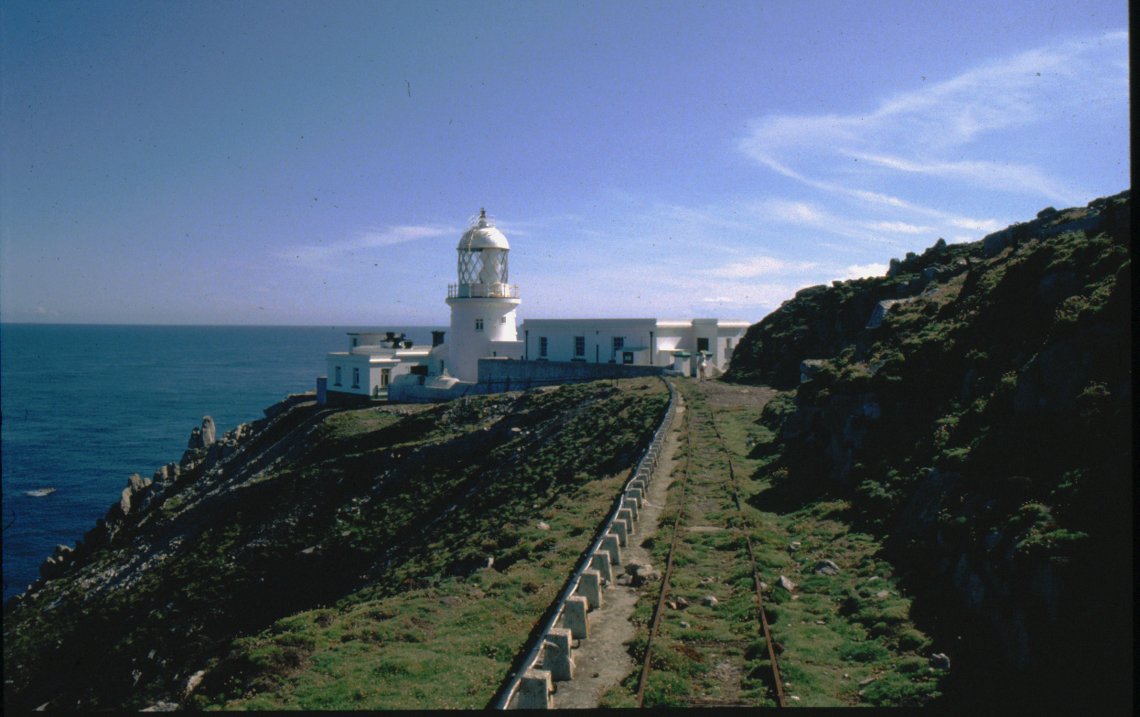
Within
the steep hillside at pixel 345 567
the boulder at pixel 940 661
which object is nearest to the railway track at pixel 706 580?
the boulder at pixel 940 661

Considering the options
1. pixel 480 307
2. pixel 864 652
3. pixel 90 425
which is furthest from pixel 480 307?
pixel 90 425

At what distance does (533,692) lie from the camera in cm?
814

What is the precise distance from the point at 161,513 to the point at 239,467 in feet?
24.7

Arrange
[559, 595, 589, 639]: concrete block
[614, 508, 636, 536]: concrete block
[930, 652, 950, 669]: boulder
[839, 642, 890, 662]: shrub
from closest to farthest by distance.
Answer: [930, 652, 950, 669]: boulder, [839, 642, 890, 662]: shrub, [559, 595, 589, 639]: concrete block, [614, 508, 636, 536]: concrete block

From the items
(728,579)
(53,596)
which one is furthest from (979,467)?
(53,596)

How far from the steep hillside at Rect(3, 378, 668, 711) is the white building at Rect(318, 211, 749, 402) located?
7.65m

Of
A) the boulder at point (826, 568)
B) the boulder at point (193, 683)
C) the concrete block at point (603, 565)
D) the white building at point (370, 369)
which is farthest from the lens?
the white building at point (370, 369)

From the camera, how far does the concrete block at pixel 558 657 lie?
367 inches

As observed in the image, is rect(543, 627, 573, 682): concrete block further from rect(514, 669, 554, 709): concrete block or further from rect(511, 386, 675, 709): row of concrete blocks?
rect(514, 669, 554, 709): concrete block

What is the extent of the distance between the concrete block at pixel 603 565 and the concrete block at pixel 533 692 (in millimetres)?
4466

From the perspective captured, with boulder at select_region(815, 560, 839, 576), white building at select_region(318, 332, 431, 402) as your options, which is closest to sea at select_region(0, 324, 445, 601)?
boulder at select_region(815, 560, 839, 576)

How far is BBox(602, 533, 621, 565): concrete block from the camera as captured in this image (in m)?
13.7

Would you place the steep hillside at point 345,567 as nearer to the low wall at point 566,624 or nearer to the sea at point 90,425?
the low wall at point 566,624

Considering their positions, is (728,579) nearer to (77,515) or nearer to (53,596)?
A: (53,596)
